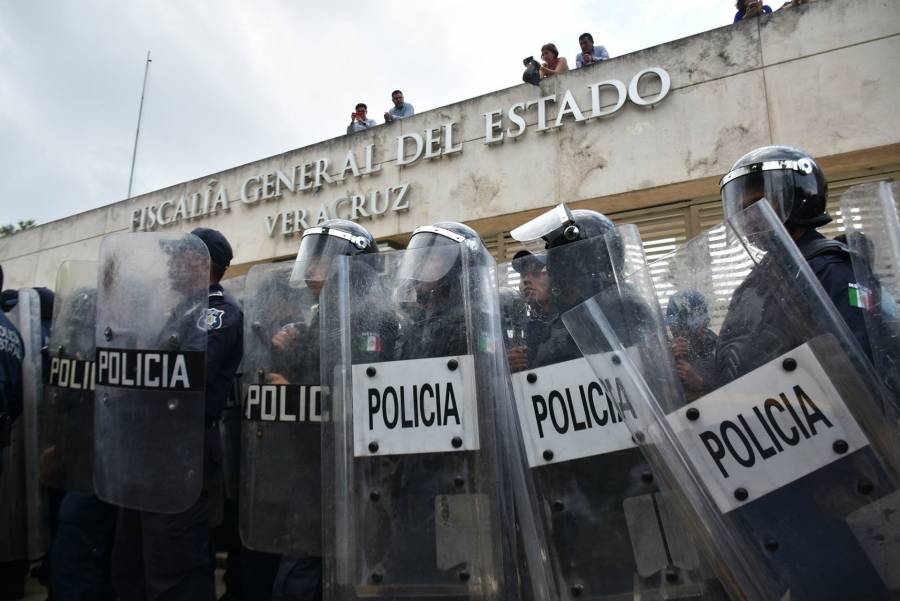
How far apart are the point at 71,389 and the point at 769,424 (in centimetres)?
255

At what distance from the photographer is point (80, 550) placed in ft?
8.40

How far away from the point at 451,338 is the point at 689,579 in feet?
2.86

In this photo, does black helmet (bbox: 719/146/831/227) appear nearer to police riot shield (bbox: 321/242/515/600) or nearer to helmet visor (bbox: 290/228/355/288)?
police riot shield (bbox: 321/242/515/600)

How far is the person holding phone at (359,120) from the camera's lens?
875cm

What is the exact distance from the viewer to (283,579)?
2070 mm

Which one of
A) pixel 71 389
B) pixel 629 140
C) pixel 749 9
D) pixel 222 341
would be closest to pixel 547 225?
pixel 222 341

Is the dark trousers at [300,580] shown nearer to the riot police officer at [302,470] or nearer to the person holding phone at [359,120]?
the riot police officer at [302,470]

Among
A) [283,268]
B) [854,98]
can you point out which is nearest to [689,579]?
[283,268]

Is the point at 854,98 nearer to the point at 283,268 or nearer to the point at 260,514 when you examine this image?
the point at 283,268

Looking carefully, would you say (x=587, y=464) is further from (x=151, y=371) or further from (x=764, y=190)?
(x=151, y=371)

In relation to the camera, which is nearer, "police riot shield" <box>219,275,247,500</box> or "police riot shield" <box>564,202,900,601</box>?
"police riot shield" <box>564,202,900,601</box>

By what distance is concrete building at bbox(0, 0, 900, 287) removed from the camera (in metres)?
5.34

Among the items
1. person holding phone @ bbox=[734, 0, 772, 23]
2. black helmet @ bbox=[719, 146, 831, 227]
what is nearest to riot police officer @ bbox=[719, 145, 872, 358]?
black helmet @ bbox=[719, 146, 831, 227]

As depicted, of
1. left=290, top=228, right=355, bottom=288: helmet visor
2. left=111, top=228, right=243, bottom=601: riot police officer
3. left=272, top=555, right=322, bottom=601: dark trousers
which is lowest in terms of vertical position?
left=272, top=555, right=322, bottom=601: dark trousers
